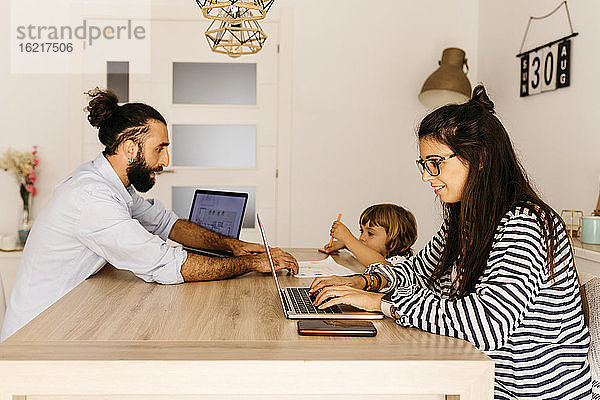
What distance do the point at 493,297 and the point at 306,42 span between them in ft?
10.9

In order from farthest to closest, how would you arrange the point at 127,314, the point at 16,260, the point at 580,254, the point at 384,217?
the point at 16,260 → the point at 384,217 → the point at 580,254 → the point at 127,314

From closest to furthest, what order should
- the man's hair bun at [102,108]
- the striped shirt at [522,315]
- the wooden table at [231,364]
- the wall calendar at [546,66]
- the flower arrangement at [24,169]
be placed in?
the wooden table at [231,364], the striped shirt at [522,315], the man's hair bun at [102,108], the wall calendar at [546,66], the flower arrangement at [24,169]

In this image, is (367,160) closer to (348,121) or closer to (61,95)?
(348,121)

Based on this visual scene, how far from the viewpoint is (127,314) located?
149 cm

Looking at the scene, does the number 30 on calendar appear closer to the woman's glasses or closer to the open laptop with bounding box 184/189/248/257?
the open laptop with bounding box 184/189/248/257

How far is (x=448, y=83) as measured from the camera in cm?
400

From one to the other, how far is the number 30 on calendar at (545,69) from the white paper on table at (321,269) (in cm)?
166

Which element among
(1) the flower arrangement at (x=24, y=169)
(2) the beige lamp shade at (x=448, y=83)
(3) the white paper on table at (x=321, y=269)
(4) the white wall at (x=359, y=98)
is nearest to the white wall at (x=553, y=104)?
(2) the beige lamp shade at (x=448, y=83)

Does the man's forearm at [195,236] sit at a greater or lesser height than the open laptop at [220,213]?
lesser

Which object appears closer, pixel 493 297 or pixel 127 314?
pixel 493 297

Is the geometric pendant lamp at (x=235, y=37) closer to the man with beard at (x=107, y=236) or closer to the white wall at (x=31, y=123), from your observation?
the man with beard at (x=107, y=236)

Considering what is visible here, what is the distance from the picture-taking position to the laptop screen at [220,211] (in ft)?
8.59

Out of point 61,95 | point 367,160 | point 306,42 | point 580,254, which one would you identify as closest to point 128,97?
point 61,95

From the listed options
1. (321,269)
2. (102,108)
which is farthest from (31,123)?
(321,269)
